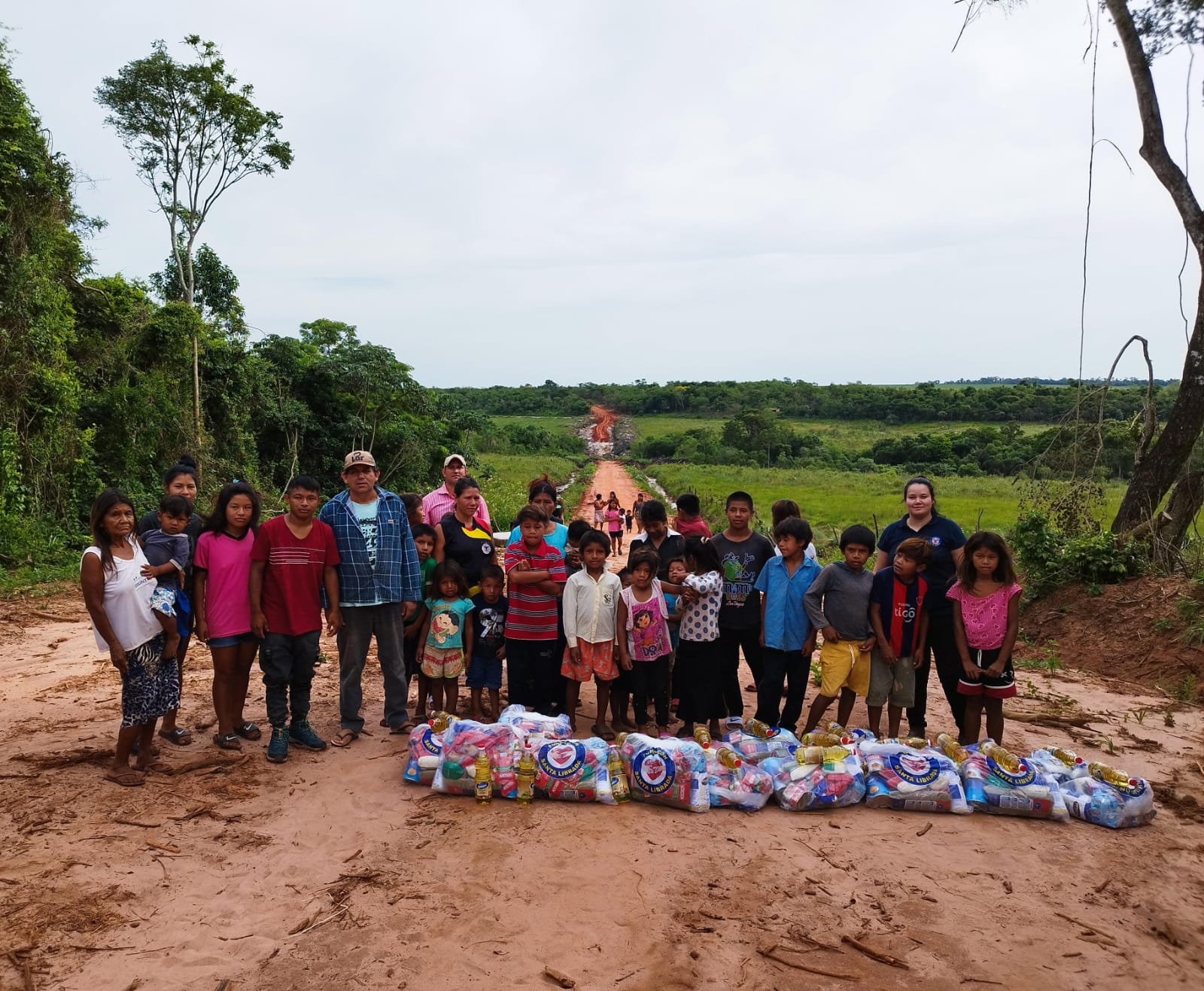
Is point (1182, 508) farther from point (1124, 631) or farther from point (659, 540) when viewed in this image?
point (659, 540)

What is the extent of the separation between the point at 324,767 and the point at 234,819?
0.68 meters

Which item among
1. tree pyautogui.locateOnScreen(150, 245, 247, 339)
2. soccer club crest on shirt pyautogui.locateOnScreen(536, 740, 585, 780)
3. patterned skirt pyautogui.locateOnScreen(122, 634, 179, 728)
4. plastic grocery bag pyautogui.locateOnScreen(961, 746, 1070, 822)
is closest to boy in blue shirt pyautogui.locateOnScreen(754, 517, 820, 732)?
plastic grocery bag pyautogui.locateOnScreen(961, 746, 1070, 822)

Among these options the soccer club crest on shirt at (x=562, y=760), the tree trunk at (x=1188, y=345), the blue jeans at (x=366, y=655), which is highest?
the tree trunk at (x=1188, y=345)

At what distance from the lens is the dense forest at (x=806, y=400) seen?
6138cm

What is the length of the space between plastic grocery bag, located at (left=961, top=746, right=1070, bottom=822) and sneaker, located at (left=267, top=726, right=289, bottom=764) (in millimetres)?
3899

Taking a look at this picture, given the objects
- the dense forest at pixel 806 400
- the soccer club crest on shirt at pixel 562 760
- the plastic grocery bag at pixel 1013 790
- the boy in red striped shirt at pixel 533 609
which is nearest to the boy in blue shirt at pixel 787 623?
the plastic grocery bag at pixel 1013 790

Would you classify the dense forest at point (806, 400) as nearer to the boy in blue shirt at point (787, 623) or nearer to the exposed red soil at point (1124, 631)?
the exposed red soil at point (1124, 631)

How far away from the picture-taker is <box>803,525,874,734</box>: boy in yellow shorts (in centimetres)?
495

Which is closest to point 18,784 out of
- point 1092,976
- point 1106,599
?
point 1092,976

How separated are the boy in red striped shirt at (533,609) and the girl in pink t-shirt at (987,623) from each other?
253 cm

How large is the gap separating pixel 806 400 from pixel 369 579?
76.0m

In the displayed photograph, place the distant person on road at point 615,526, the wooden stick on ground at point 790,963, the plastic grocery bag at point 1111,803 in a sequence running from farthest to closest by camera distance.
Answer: the distant person on road at point 615,526 < the plastic grocery bag at point 1111,803 < the wooden stick on ground at point 790,963

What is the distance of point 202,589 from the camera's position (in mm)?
4648

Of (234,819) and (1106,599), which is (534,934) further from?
(1106,599)
